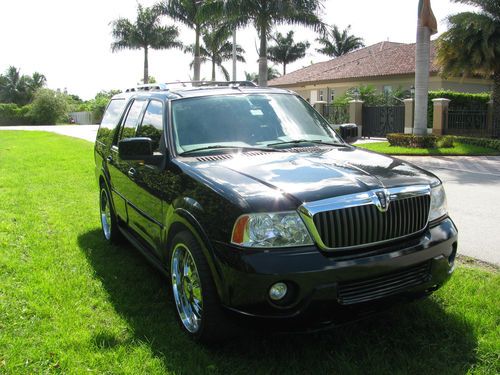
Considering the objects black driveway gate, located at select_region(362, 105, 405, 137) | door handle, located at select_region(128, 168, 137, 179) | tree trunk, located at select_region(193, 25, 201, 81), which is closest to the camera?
door handle, located at select_region(128, 168, 137, 179)

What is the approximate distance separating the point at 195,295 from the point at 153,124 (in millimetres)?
1835

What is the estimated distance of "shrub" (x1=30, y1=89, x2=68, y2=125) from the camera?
67.7 metres

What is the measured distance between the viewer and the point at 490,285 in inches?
178

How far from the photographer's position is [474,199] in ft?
30.5

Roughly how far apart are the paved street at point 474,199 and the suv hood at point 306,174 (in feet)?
8.09

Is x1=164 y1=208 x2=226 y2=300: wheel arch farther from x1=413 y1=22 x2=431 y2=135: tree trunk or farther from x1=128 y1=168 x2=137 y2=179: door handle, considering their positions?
x1=413 y1=22 x2=431 y2=135: tree trunk

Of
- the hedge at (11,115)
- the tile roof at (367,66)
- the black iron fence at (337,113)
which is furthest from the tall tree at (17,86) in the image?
the black iron fence at (337,113)

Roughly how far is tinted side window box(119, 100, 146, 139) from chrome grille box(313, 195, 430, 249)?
282cm

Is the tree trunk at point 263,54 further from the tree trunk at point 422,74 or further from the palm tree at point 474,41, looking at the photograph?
the palm tree at point 474,41

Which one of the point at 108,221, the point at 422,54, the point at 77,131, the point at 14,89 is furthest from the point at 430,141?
the point at 14,89

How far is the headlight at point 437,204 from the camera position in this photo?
3.68 m

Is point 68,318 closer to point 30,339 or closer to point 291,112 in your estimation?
point 30,339

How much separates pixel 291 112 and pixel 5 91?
93241mm

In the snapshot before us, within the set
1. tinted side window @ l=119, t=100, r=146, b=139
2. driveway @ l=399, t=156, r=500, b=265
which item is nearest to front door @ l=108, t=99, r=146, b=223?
tinted side window @ l=119, t=100, r=146, b=139
